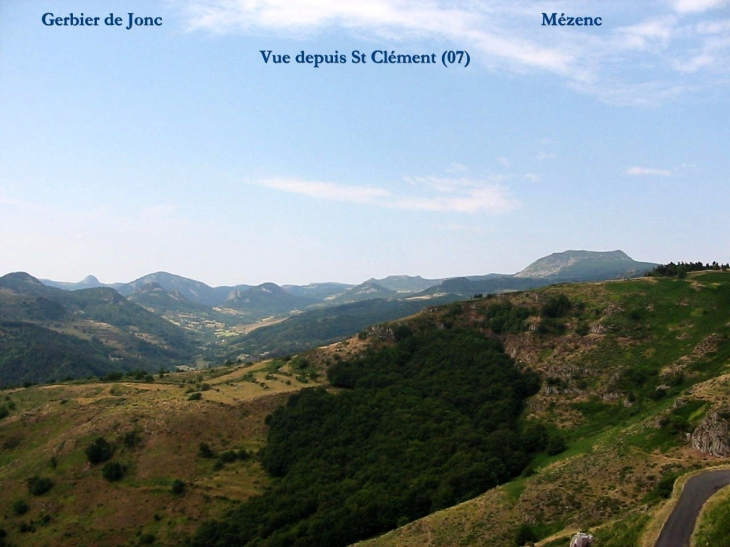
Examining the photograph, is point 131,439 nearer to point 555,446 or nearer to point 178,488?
point 178,488

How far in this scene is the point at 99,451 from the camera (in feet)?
337

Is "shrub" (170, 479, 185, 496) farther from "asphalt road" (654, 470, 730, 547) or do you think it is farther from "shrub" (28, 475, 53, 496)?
"asphalt road" (654, 470, 730, 547)

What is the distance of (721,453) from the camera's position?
2496 inches

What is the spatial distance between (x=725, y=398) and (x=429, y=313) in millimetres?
97171

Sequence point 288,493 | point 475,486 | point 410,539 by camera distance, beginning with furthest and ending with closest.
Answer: point 288,493, point 475,486, point 410,539

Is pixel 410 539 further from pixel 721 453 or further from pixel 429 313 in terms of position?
pixel 429 313

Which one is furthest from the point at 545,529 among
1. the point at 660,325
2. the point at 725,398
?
the point at 660,325

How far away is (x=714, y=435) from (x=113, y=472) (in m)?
105

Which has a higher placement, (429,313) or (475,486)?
(429,313)

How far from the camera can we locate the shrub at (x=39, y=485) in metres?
94.4

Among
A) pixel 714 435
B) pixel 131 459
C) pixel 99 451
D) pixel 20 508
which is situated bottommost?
pixel 20 508

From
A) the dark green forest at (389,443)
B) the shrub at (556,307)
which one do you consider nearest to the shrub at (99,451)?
the dark green forest at (389,443)

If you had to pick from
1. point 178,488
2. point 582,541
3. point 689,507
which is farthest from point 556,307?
point 178,488

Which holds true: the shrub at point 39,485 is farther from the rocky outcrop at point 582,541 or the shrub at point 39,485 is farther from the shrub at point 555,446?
the rocky outcrop at point 582,541
